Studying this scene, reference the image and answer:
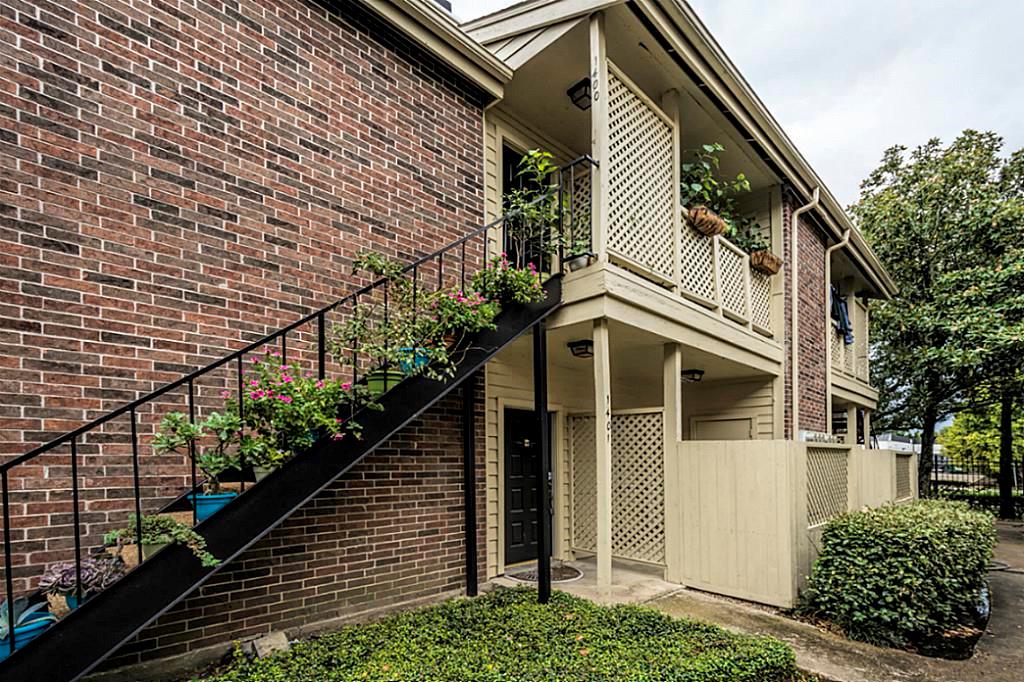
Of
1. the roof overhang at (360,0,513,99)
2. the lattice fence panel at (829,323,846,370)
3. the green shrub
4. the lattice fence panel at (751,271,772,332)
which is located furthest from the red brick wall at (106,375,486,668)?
the lattice fence panel at (829,323,846,370)

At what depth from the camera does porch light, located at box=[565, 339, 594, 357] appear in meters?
6.04

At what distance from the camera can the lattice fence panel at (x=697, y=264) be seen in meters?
6.42

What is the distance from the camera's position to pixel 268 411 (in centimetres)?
317

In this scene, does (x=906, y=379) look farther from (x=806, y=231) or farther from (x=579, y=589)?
(x=579, y=589)

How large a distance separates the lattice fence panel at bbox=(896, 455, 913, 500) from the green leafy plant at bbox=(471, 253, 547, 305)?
30.6 ft

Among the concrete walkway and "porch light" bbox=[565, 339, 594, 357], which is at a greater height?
"porch light" bbox=[565, 339, 594, 357]

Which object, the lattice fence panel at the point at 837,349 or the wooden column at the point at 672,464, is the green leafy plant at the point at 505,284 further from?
the lattice fence panel at the point at 837,349

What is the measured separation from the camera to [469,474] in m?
5.51

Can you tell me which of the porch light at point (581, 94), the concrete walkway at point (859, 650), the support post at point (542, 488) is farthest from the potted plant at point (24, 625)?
the porch light at point (581, 94)

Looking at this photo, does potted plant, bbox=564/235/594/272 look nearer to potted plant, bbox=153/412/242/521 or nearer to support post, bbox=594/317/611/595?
support post, bbox=594/317/611/595

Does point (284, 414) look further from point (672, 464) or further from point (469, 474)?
point (672, 464)

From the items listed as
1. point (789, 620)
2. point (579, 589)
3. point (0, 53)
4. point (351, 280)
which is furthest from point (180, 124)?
point (789, 620)

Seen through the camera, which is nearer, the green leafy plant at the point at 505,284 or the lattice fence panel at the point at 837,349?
the green leafy plant at the point at 505,284

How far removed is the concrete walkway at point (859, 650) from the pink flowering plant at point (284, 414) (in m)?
3.66
